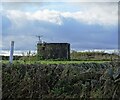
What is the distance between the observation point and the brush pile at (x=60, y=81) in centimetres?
841

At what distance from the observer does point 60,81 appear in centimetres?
875

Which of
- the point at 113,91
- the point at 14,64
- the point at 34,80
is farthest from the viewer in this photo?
the point at 14,64

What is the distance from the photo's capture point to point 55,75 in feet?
29.5

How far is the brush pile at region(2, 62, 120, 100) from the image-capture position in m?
8.41

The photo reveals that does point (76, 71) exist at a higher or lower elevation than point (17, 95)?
higher

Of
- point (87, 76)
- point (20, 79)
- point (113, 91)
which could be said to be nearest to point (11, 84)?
point (20, 79)

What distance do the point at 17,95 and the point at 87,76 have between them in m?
1.69

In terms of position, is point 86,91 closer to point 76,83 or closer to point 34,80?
point 76,83

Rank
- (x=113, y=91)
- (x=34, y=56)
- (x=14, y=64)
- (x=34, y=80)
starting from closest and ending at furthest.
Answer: (x=113, y=91) → (x=34, y=80) → (x=14, y=64) → (x=34, y=56)

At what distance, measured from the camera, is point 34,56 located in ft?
37.4

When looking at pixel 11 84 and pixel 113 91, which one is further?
pixel 11 84

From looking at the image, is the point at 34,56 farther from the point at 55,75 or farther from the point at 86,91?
the point at 86,91

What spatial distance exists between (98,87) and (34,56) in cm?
344

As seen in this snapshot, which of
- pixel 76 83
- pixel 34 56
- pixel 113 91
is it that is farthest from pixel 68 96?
pixel 34 56
